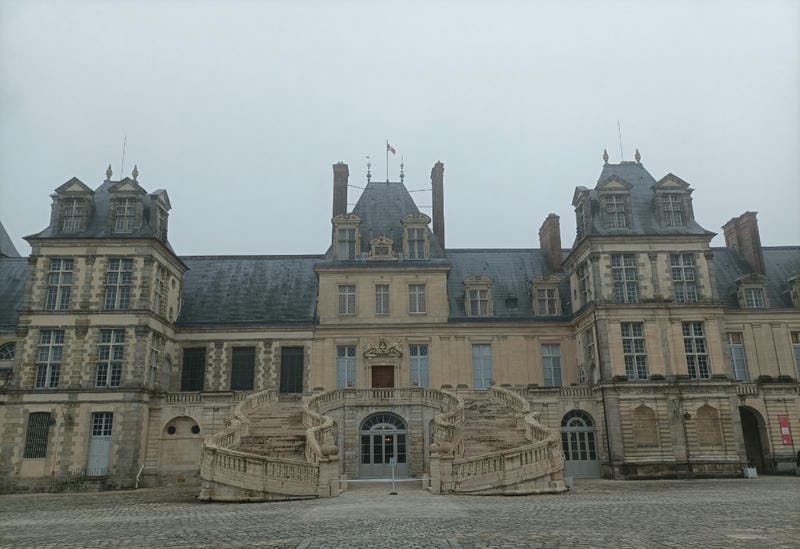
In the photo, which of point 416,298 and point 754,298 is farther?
point 754,298

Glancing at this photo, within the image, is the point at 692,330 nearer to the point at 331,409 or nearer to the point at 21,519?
the point at 331,409

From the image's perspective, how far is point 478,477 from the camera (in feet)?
68.6

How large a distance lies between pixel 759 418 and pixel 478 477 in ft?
63.5

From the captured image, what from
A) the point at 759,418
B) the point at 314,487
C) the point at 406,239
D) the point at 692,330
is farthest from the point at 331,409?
the point at 759,418

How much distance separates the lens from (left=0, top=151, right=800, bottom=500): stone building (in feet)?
93.4

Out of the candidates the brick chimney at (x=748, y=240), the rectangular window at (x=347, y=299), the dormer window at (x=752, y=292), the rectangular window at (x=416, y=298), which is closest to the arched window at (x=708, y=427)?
the dormer window at (x=752, y=292)

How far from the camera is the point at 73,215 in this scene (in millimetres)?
→ 31562

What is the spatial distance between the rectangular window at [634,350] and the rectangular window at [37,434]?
26245 mm

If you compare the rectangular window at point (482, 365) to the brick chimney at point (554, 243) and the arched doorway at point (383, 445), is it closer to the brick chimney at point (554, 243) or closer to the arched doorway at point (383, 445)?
the arched doorway at point (383, 445)

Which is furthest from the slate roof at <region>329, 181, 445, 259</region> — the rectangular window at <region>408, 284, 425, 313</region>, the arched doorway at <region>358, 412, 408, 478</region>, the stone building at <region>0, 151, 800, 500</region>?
the arched doorway at <region>358, 412, 408, 478</region>

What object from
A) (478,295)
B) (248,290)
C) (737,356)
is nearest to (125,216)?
(248,290)

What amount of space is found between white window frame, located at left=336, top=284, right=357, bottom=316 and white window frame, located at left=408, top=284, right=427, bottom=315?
116 inches

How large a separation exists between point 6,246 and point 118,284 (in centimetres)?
1619

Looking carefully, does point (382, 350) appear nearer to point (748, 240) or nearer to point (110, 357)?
point (110, 357)
